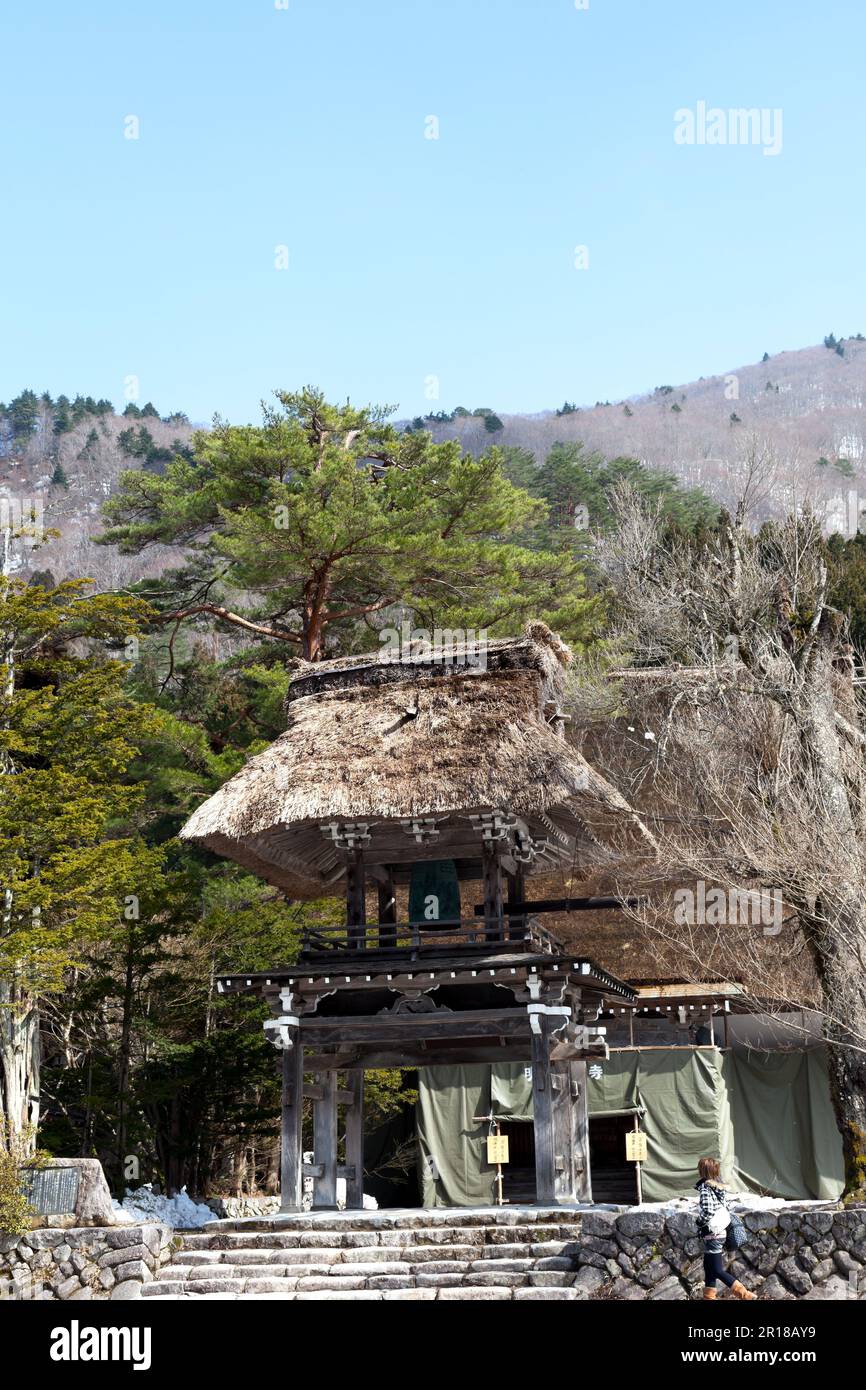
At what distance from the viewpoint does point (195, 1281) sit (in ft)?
41.8

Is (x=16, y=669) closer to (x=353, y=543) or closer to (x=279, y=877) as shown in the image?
(x=279, y=877)

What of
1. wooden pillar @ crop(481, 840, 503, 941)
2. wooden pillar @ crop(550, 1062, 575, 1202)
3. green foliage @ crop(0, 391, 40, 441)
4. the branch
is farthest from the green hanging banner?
green foliage @ crop(0, 391, 40, 441)

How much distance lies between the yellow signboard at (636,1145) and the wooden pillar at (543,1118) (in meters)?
5.93

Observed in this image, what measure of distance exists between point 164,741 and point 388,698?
271 inches

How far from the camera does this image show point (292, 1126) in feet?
51.8

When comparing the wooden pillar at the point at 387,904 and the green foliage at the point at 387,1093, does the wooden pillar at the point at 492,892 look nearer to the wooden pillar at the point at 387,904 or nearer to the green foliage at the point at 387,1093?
the wooden pillar at the point at 387,904

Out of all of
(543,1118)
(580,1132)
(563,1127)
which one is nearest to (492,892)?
(543,1118)

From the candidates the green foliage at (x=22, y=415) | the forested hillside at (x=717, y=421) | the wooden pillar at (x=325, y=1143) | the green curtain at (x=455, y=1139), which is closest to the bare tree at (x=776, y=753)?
the green curtain at (x=455, y=1139)

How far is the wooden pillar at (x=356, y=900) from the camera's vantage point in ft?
53.0

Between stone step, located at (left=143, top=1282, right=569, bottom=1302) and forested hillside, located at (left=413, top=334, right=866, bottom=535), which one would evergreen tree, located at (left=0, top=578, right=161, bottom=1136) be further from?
forested hillside, located at (left=413, top=334, right=866, bottom=535)

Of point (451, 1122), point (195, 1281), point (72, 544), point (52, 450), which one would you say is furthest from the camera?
point (52, 450)

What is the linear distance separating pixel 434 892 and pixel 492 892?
3.41 ft

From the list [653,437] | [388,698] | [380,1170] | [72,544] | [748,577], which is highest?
[653,437]
